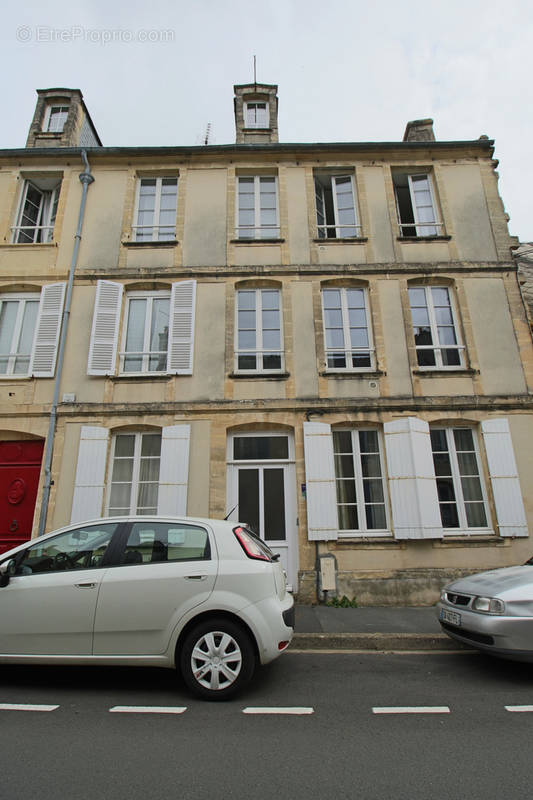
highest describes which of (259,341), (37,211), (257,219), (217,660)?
(37,211)

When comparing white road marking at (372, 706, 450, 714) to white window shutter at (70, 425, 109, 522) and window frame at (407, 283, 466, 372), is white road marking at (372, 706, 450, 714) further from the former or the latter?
window frame at (407, 283, 466, 372)

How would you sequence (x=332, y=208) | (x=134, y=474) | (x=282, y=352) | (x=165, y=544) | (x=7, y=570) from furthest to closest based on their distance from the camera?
1. (x=332, y=208)
2. (x=282, y=352)
3. (x=134, y=474)
4. (x=165, y=544)
5. (x=7, y=570)

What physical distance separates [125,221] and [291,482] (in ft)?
23.3

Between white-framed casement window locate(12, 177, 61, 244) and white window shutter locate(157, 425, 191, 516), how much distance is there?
5.78m

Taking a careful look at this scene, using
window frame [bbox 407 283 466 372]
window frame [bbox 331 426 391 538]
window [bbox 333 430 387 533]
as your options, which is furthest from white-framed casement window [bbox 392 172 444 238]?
window [bbox 333 430 387 533]

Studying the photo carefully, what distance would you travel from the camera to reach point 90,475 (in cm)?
823

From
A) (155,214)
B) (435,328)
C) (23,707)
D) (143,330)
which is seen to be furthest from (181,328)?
(23,707)

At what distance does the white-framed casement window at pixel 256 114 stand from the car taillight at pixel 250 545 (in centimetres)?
1140

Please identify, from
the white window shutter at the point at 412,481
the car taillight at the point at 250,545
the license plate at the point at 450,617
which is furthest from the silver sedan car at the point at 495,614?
the white window shutter at the point at 412,481

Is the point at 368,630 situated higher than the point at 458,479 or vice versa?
the point at 458,479

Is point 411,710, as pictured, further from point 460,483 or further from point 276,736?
point 460,483

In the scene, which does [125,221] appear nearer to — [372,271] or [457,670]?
[372,271]

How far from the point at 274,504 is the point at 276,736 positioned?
5.26 m

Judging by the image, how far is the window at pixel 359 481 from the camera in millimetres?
8219
